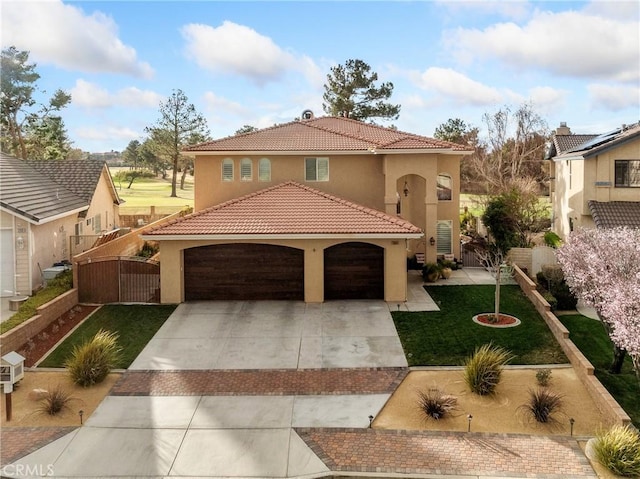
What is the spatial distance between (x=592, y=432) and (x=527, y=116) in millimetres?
44423

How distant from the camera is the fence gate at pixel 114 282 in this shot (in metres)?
19.9

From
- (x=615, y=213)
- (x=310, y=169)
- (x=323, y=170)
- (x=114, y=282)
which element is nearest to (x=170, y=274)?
(x=114, y=282)

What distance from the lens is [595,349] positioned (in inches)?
625

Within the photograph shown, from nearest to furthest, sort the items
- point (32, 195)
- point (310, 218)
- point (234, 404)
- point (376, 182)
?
point (234, 404), point (310, 218), point (32, 195), point (376, 182)

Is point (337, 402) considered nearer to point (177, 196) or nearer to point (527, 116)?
Result: point (527, 116)

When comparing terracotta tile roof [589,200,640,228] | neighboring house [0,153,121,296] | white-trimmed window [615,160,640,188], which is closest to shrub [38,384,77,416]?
neighboring house [0,153,121,296]

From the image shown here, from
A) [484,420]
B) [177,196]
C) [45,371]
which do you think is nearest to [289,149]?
[45,371]

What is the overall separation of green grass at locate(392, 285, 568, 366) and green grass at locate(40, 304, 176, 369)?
8.36m

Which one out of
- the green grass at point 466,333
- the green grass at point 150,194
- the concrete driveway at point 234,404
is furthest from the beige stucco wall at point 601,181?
the green grass at point 150,194

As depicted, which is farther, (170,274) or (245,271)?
(245,271)

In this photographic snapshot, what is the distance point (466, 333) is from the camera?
54.4 ft

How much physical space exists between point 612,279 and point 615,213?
1275 cm

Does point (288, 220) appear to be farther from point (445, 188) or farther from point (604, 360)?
point (604, 360)

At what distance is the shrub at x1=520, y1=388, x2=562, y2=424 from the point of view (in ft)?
37.2
